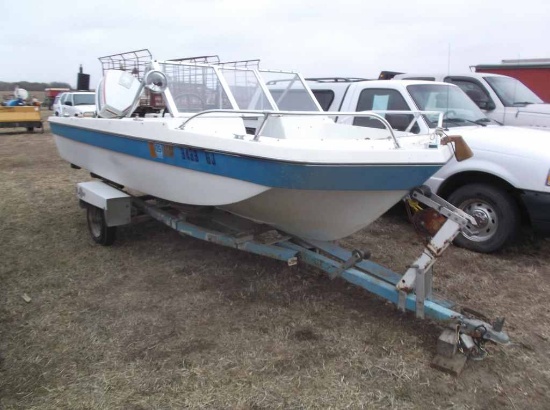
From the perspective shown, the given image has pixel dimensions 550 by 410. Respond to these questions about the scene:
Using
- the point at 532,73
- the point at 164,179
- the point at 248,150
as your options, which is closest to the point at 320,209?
the point at 248,150

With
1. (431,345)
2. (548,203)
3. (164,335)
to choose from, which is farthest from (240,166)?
(548,203)

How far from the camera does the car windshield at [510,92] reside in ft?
22.9

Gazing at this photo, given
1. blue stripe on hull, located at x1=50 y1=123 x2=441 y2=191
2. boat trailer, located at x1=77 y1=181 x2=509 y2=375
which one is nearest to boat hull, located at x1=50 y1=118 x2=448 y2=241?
blue stripe on hull, located at x1=50 y1=123 x2=441 y2=191

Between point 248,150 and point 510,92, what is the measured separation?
18.6 feet

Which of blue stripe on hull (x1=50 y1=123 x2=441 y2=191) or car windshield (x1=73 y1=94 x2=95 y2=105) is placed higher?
car windshield (x1=73 y1=94 x2=95 y2=105)

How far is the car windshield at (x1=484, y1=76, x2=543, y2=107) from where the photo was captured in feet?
22.9

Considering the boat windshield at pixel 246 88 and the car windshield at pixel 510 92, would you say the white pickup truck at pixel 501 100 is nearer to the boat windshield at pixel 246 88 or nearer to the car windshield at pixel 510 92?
the car windshield at pixel 510 92

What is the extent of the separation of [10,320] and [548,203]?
15.2ft

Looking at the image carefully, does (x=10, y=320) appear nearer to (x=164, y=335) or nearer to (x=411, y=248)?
(x=164, y=335)

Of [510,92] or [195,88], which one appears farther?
[510,92]

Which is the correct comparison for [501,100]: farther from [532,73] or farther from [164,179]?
[164,179]

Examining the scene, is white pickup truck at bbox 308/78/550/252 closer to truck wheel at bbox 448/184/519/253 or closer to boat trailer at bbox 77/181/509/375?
truck wheel at bbox 448/184/519/253

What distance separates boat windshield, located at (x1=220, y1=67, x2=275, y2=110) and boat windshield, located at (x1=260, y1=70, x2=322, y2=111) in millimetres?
260

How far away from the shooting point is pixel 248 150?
318 cm
